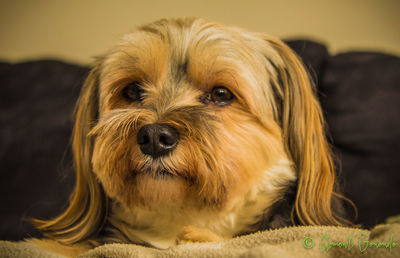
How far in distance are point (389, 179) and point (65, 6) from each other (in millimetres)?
2731

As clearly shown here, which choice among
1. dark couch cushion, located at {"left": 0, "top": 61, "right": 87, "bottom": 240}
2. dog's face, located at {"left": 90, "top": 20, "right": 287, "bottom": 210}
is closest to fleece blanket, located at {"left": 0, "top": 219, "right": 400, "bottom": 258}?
dog's face, located at {"left": 90, "top": 20, "right": 287, "bottom": 210}

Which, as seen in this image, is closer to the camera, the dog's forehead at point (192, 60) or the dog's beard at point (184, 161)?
the dog's beard at point (184, 161)

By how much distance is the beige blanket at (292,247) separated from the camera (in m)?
0.80

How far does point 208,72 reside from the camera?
4.19 ft

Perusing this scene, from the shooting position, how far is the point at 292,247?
84 cm

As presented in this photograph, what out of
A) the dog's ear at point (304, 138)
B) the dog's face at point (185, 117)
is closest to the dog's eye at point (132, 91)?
the dog's face at point (185, 117)

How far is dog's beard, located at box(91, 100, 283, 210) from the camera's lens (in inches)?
41.8

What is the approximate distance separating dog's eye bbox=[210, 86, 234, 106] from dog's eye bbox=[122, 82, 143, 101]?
311mm

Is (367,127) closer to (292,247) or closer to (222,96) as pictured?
(222,96)

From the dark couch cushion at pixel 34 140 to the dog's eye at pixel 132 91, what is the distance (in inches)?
31.3

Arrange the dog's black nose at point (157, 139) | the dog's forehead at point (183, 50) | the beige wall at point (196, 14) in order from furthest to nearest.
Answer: the beige wall at point (196, 14), the dog's forehead at point (183, 50), the dog's black nose at point (157, 139)

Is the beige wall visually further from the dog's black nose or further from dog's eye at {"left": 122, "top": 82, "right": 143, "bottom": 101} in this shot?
the dog's black nose

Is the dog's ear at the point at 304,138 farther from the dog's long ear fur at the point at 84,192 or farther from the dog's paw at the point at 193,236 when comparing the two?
the dog's long ear fur at the point at 84,192

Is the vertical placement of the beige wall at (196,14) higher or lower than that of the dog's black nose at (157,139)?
higher
